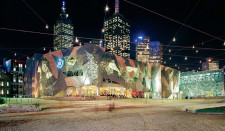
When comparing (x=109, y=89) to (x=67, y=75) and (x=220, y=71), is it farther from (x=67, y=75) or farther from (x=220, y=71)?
(x=220, y=71)

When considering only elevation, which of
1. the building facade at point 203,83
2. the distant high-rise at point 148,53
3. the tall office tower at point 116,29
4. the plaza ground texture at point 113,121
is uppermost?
the tall office tower at point 116,29

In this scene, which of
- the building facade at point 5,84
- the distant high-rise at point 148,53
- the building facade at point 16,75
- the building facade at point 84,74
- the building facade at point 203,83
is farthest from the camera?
the distant high-rise at point 148,53

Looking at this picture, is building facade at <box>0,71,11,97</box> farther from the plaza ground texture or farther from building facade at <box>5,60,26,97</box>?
the plaza ground texture

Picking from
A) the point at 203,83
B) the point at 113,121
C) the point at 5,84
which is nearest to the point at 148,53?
the point at 203,83

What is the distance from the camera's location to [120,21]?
168750mm

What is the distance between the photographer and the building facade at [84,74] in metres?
40.9

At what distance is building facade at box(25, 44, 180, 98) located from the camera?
134 feet

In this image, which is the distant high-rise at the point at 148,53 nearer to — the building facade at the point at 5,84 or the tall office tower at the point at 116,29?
the tall office tower at the point at 116,29

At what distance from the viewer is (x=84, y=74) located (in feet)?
134

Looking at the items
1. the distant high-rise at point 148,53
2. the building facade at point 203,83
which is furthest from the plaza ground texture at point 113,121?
the distant high-rise at point 148,53

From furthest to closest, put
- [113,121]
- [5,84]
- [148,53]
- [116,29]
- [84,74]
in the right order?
1. [116,29]
2. [148,53]
3. [5,84]
4. [84,74]
5. [113,121]

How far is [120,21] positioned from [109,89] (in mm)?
133434

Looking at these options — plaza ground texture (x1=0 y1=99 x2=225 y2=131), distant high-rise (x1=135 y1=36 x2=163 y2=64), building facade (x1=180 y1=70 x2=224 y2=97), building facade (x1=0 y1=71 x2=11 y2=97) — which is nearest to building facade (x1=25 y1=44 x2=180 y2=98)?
building facade (x1=0 y1=71 x2=11 y2=97)

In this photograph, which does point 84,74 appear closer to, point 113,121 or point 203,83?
point 113,121
